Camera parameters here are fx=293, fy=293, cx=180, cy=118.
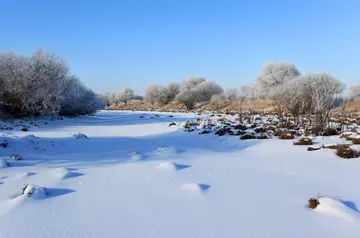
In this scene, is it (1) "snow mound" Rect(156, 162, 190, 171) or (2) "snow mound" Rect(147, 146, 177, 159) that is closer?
(1) "snow mound" Rect(156, 162, 190, 171)

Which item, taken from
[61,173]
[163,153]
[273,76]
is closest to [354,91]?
[273,76]

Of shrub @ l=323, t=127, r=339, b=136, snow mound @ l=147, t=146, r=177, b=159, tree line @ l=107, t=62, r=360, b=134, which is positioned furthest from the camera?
tree line @ l=107, t=62, r=360, b=134

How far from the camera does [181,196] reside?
4402mm

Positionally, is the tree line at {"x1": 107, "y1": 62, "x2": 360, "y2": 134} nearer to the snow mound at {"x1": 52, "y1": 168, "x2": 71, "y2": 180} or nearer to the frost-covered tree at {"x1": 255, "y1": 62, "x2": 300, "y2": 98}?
the frost-covered tree at {"x1": 255, "y1": 62, "x2": 300, "y2": 98}

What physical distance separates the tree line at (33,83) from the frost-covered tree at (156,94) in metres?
52.2

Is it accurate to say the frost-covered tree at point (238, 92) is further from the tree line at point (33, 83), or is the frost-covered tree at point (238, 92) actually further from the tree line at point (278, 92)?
the tree line at point (33, 83)

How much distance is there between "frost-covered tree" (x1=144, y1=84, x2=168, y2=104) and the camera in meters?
79.1

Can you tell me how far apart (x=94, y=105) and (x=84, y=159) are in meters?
28.3

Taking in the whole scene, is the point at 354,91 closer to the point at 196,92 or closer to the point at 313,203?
the point at 196,92

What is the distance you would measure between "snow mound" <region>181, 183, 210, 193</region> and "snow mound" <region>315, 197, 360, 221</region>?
166 centimetres

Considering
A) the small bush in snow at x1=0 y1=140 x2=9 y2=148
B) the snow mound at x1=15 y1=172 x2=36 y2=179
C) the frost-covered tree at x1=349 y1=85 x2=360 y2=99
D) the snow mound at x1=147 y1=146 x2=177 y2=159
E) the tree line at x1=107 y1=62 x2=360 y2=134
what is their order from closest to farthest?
1. the snow mound at x1=15 y1=172 x2=36 y2=179
2. the snow mound at x1=147 y1=146 x2=177 y2=159
3. the small bush in snow at x1=0 y1=140 x2=9 y2=148
4. the tree line at x1=107 y1=62 x2=360 y2=134
5. the frost-covered tree at x1=349 y1=85 x2=360 y2=99

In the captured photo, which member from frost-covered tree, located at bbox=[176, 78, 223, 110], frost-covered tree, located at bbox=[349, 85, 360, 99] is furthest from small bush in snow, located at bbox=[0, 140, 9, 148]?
frost-covered tree, located at bbox=[176, 78, 223, 110]

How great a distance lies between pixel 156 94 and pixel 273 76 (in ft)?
111

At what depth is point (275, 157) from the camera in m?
7.59
